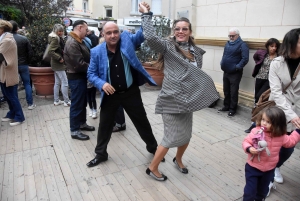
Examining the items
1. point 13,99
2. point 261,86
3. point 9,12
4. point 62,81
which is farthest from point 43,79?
point 9,12

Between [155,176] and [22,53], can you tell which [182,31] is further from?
[22,53]

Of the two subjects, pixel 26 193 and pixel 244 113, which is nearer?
pixel 26 193

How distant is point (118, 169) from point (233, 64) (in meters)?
3.34

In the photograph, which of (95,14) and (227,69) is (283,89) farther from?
(95,14)

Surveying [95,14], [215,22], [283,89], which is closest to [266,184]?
[283,89]

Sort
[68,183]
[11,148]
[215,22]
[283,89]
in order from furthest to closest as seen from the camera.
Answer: [215,22], [11,148], [68,183], [283,89]

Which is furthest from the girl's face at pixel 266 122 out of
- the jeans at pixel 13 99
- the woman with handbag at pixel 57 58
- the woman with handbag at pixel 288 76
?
the woman with handbag at pixel 57 58

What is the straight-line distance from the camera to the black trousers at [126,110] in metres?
3.06

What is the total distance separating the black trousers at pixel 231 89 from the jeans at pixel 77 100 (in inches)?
121

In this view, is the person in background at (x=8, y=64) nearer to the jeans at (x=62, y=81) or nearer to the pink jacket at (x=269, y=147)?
the jeans at (x=62, y=81)

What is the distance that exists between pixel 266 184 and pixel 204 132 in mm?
2110

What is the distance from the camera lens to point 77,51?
3.80 metres

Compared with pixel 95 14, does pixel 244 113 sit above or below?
below

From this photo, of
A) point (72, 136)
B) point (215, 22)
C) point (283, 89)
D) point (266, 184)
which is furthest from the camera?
point (215, 22)
